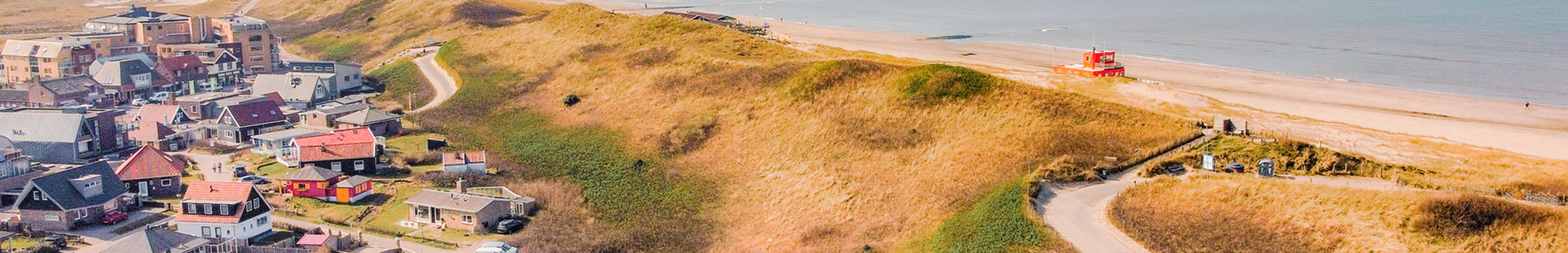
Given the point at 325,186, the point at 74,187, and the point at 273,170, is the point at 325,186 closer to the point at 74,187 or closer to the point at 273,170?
the point at 273,170

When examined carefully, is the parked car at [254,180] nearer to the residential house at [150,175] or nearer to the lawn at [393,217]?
the residential house at [150,175]

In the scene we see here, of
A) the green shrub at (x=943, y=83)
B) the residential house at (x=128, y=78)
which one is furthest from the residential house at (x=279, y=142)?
the green shrub at (x=943, y=83)

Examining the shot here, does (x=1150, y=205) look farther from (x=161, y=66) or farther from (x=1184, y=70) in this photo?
(x=161, y=66)

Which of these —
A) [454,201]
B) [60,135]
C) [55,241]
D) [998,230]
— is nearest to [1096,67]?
[998,230]

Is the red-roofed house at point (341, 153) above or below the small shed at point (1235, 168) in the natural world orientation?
below

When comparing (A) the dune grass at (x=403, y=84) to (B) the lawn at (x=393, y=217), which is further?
(A) the dune grass at (x=403, y=84)

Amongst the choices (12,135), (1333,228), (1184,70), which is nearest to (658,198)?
(1333,228)
